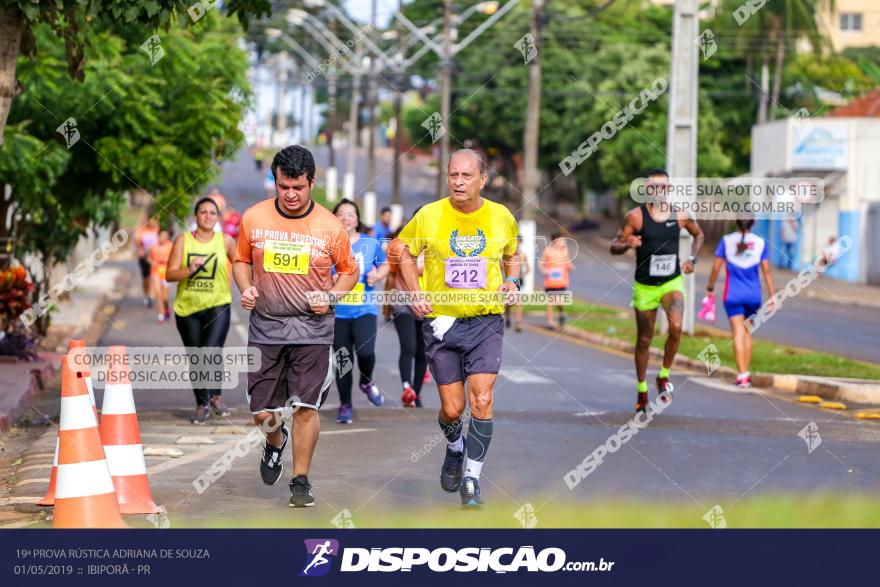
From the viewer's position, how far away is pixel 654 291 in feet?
46.8

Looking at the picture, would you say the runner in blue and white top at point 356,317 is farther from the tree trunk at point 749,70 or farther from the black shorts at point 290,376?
the tree trunk at point 749,70

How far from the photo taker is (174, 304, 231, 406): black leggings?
1373 centimetres

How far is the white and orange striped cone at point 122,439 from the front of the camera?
864 centimetres

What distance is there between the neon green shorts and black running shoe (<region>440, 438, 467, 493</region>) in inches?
208

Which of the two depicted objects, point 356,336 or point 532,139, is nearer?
point 356,336

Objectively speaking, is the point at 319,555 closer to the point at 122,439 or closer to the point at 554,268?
the point at 122,439

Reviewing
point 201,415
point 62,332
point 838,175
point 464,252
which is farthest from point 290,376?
point 838,175

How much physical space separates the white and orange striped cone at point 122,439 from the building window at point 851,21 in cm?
9385

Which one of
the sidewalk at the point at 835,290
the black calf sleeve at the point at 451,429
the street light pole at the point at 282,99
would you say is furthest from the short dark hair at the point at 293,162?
the street light pole at the point at 282,99

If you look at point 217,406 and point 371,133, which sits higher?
point 371,133

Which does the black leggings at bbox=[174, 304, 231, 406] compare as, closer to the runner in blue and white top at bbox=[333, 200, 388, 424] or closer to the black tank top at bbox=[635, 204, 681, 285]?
the runner in blue and white top at bbox=[333, 200, 388, 424]

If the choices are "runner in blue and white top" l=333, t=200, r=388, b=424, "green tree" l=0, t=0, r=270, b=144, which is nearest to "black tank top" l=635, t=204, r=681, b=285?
"runner in blue and white top" l=333, t=200, r=388, b=424

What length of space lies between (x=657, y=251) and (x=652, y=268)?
244 millimetres

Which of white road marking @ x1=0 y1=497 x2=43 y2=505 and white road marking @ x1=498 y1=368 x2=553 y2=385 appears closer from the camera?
white road marking @ x1=0 y1=497 x2=43 y2=505
